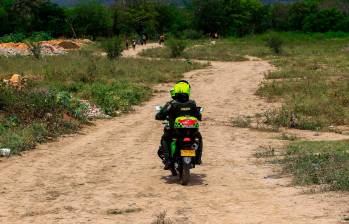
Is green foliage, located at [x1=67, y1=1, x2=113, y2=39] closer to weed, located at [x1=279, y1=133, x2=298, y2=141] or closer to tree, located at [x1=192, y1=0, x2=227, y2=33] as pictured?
tree, located at [x1=192, y1=0, x2=227, y2=33]

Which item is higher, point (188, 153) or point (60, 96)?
point (188, 153)

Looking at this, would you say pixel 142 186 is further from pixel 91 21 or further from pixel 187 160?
pixel 91 21

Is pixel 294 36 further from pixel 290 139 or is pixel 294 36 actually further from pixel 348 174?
pixel 348 174

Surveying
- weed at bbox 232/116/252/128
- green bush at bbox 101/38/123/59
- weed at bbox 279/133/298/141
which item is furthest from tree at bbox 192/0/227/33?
weed at bbox 279/133/298/141

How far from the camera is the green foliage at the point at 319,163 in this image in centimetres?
901

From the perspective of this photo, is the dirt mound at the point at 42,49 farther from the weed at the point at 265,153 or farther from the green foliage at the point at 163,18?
the weed at the point at 265,153

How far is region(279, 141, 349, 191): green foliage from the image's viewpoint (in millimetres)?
9008

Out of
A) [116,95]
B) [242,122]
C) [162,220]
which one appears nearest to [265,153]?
[242,122]

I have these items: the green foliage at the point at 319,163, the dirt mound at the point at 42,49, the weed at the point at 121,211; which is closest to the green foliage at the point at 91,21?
the dirt mound at the point at 42,49

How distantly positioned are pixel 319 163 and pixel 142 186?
3332 millimetres

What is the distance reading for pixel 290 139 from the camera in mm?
14570

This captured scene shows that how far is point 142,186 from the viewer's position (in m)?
9.40

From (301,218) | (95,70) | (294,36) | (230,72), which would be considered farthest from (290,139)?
(294,36)

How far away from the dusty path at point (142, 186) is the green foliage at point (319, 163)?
1.25 feet
